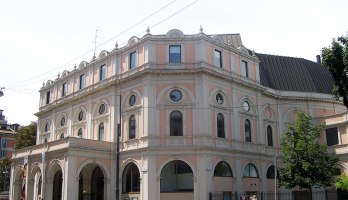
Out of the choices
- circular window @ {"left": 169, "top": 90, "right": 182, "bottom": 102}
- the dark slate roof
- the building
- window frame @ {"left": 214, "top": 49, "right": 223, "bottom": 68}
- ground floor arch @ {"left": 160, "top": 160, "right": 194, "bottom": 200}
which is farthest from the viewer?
the dark slate roof

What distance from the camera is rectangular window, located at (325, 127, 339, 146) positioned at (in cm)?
4184

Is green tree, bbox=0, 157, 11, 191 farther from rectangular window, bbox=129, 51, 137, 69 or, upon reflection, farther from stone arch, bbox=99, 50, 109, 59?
rectangular window, bbox=129, 51, 137, 69

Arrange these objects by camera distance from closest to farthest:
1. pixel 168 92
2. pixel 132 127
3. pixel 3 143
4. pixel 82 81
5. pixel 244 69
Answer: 1. pixel 168 92
2. pixel 132 127
3. pixel 244 69
4. pixel 82 81
5. pixel 3 143

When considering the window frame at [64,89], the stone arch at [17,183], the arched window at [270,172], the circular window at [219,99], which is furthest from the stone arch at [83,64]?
the arched window at [270,172]

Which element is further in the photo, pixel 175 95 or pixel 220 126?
pixel 220 126

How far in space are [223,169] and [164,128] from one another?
6311 millimetres

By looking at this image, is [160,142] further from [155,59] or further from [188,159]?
[155,59]

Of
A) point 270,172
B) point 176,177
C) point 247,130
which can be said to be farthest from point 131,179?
point 270,172

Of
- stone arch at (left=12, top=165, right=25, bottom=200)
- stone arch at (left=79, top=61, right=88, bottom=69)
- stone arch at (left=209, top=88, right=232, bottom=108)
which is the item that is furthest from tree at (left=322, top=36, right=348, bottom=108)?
stone arch at (left=12, top=165, right=25, bottom=200)

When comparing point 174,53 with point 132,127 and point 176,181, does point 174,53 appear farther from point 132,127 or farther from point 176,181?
point 176,181

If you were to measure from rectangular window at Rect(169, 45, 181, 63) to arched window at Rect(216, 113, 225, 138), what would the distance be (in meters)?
6.20

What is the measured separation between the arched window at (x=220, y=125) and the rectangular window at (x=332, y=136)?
43.8 ft

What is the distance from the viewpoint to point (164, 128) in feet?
113

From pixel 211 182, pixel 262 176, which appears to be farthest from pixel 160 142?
pixel 262 176
